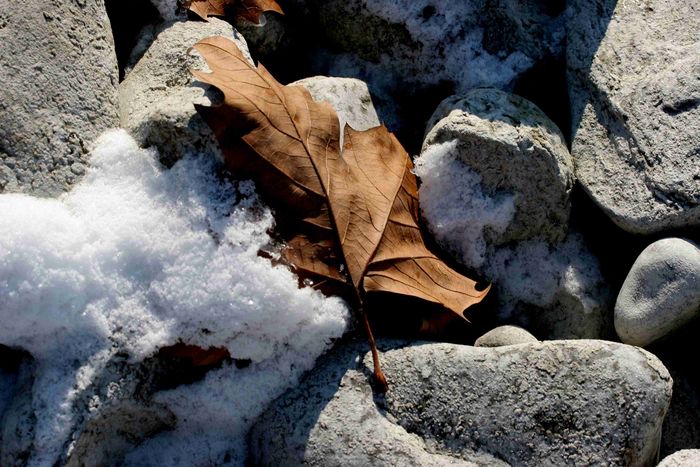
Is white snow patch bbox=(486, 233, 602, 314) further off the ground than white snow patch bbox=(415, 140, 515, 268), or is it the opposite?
white snow patch bbox=(415, 140, 515, 268)

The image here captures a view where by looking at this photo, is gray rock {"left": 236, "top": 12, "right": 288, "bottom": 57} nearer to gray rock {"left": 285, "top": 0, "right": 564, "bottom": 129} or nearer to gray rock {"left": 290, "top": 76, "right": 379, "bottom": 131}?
gray rock {"left": 285, "top": 0, "right": 564, "bottom": 129}

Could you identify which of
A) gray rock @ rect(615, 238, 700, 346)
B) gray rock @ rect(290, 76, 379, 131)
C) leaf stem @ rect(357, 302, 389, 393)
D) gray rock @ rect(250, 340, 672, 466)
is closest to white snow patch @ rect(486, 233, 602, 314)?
gray rock @ rect(615, 238, 700, 346)

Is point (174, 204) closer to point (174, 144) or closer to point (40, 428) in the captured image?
point (174, 144)

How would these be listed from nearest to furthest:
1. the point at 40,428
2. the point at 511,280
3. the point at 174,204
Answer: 1. the point at 40,428
2. the point at 174,204
3. the point at 511,280

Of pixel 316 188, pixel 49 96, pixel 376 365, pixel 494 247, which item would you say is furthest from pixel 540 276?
pixel 49 96

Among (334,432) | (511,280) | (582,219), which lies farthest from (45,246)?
(582,219)

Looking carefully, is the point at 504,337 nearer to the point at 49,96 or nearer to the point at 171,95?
the point at 171,95
